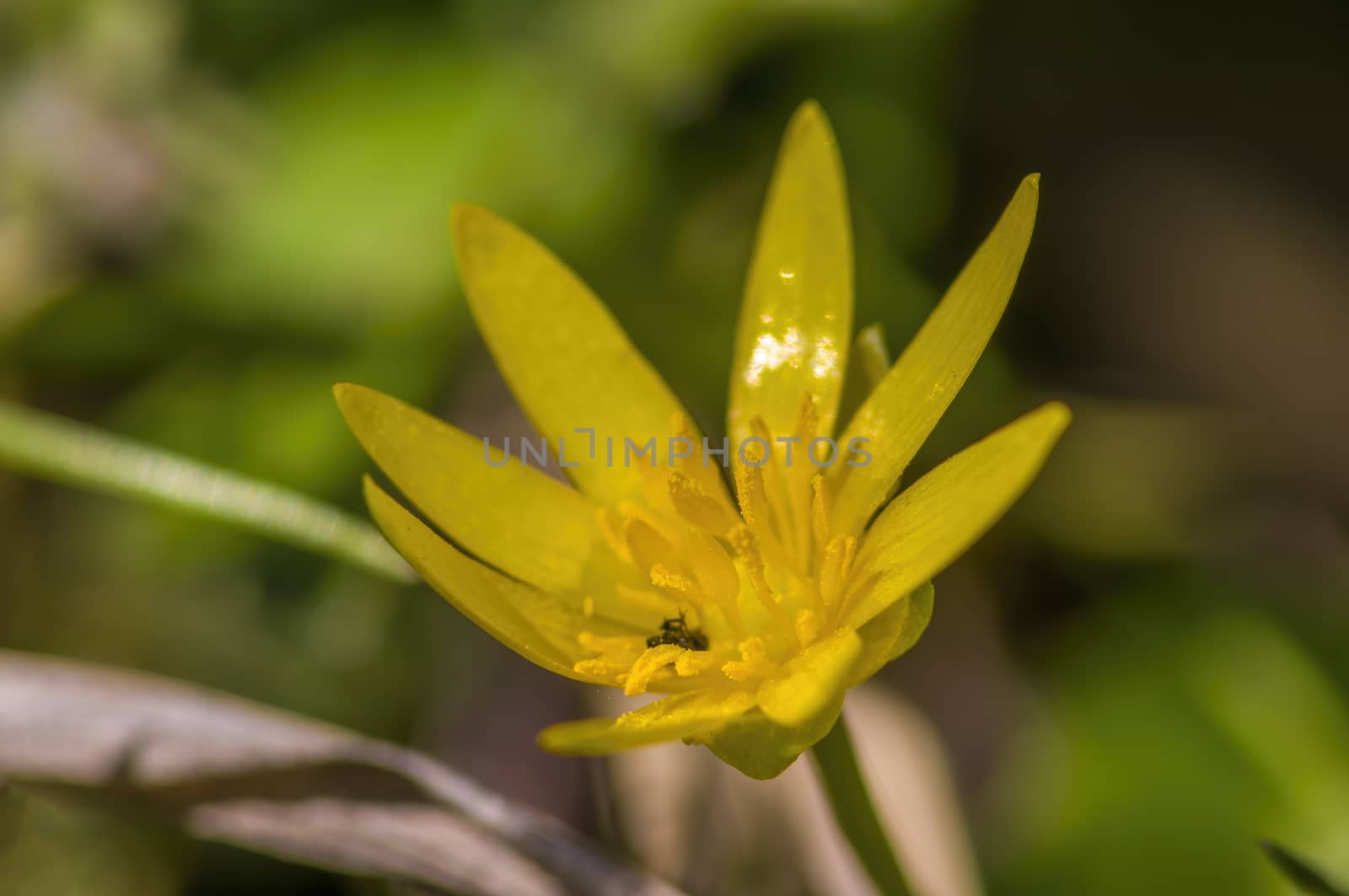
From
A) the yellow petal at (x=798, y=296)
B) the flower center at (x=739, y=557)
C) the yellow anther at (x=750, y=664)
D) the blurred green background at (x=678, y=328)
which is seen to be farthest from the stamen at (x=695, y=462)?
the blurred green background at (x=678, y=328)

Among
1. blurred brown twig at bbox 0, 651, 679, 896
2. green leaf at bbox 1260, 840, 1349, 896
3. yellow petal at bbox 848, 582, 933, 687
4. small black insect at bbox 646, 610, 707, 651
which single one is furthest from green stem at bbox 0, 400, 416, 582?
green leaf at bbox 1260, 840, 1349, 896

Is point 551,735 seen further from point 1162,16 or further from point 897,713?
point 1162,16

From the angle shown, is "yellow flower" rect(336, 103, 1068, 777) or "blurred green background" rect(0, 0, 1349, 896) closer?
"yellow flower" rect(336, 103, 1068, 777)

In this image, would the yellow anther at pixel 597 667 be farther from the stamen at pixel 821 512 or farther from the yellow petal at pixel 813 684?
the stamen at pixel 821 512

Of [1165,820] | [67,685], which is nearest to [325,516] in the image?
[67,685]

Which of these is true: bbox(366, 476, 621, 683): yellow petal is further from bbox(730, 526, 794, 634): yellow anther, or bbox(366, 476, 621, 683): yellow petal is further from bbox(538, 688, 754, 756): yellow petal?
bbox(730, 526, 794, 634): yellow anther
